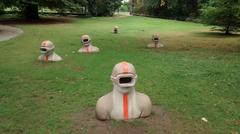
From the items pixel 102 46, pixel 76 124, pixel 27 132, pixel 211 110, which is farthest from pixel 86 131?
pixel 102 46

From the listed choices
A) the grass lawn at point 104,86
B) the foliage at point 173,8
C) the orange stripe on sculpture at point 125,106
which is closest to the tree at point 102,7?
the foliage at point 173,8

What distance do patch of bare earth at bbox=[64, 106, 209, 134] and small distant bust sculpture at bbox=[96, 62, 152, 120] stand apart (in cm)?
11

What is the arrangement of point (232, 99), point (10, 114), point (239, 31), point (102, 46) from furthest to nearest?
point (239, 31)
point (102, 46)
point (232, 99)
point (10, 114)

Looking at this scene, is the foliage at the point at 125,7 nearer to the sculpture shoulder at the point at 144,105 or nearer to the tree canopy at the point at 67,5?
the tree canopy at the point at 67,5

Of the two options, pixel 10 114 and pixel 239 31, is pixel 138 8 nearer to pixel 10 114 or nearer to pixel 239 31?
pixel 239 31

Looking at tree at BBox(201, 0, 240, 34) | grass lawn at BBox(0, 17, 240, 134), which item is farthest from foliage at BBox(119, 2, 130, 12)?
grass lawn at BBox(0, 17, 240, 134)

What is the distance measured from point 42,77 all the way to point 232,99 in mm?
4326

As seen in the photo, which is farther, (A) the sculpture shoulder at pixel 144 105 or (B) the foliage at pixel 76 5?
(B) the foliage at pixel 76 5

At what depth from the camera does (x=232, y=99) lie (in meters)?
6.45

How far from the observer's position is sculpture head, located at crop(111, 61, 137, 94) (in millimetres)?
4875

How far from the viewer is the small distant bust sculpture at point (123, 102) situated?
195 inches

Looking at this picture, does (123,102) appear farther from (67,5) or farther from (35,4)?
(67,5)

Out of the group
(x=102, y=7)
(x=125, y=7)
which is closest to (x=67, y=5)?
(x=102, y=7)

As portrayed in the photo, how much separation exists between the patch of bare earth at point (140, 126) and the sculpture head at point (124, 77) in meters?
0.53
